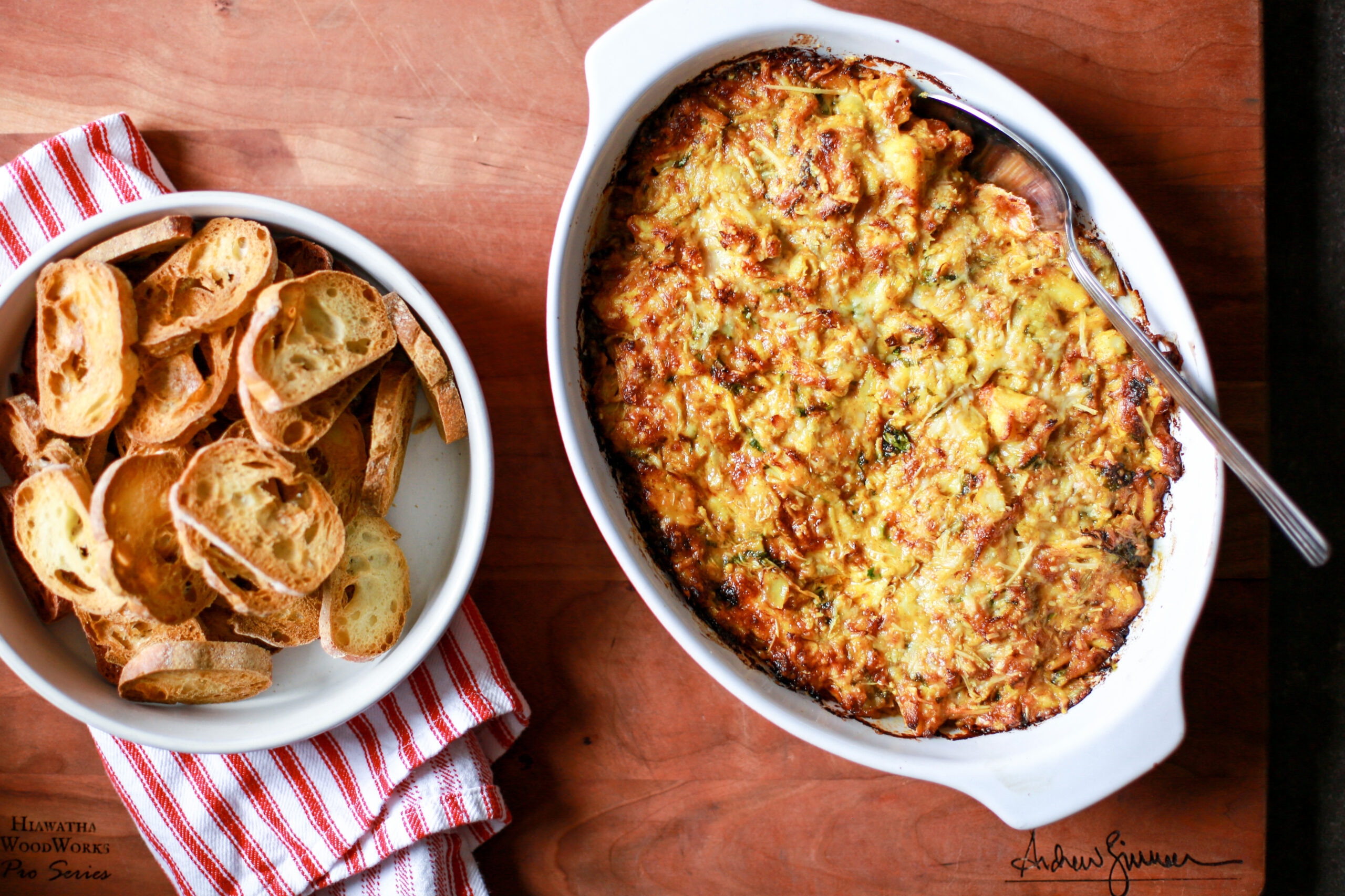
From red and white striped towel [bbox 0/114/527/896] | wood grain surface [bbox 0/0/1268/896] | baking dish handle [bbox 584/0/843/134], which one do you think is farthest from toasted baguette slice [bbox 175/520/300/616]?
baking dish handle [bbox 584/0/843/134]

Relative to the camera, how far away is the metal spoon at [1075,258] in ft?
5.55

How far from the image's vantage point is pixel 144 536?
6.22 feet

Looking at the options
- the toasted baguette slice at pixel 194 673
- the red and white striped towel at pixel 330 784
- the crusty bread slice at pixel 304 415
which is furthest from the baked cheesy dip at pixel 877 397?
the toasted baguette slice at pixel 194 673

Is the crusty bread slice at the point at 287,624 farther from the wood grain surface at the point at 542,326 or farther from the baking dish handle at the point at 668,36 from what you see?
the baking dish handle at the point at 668,36

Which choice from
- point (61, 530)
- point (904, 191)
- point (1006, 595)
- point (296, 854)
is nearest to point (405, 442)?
point (61, 530)

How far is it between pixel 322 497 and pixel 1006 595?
1586mm

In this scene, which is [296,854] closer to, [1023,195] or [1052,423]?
[1052,423]

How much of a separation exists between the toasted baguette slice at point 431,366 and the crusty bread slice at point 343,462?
9.9 inches

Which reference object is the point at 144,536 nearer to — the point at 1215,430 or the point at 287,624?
the point at 287,624

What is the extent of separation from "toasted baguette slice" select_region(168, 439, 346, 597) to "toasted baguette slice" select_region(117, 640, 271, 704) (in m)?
0.20

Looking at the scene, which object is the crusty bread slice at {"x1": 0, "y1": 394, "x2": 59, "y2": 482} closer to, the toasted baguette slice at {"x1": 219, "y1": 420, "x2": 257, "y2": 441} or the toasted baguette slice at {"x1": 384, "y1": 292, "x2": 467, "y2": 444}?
the toasted baguette slice at {"x1": 219, "y1": 420, "x2": 257, "y2": 441}

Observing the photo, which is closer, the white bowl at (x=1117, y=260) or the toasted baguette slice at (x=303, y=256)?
the white bowl at (x=1117, y=260)

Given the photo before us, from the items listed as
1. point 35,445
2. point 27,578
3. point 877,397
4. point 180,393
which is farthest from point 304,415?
point 877,397

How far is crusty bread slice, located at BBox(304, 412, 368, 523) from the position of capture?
6.52ft
